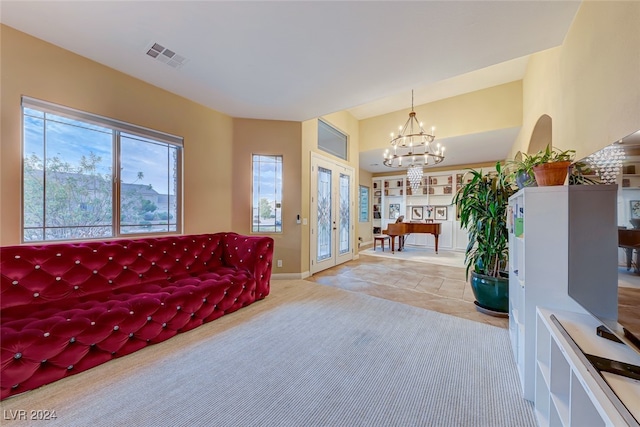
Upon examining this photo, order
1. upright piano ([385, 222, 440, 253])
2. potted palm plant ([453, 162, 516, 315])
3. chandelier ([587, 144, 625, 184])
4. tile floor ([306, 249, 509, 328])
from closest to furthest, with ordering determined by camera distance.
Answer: chandelier ([587, 144, 625, 184])
potted palm plant ([453, 162, 516, 315])
tile floor ([306, 249, 509, 328])
upright piano ([385, 222, 440, 253])

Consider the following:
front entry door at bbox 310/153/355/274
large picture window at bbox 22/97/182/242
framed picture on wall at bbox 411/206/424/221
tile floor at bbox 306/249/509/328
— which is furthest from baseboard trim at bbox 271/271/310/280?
framed picture on wall at bbox 411/206/424/221

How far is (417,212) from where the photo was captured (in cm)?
805

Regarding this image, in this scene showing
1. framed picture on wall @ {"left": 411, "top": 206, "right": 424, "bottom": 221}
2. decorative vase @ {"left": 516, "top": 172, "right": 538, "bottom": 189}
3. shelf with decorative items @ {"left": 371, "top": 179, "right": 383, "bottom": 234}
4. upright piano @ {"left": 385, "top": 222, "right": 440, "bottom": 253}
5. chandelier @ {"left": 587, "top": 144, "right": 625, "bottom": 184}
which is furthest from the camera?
shelf with decorative items @ {"left": 371, "top": 179, "right": 383, "bottom": 234}

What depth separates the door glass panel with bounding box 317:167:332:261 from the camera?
15.7 feet

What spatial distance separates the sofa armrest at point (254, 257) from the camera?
306 cm

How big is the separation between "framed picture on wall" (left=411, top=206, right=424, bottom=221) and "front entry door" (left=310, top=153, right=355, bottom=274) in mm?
3267

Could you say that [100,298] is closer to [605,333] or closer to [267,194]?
[267,194]

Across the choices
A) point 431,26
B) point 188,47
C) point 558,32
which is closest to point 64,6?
point 188,47

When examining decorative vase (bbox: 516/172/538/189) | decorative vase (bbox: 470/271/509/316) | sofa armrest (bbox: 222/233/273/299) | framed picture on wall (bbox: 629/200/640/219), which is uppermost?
Answer: decorative vase (bbox: 516/172/538/189)

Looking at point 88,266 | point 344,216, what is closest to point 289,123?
point 344,216

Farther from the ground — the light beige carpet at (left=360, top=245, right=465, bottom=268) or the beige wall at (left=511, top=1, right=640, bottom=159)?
the beige wall at (left=511, top=1, right=640, bottom=159)

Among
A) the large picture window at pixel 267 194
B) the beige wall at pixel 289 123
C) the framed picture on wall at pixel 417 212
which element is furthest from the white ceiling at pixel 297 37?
the framed picture on wall at pixel 417 212

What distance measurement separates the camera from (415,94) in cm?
Result: 475

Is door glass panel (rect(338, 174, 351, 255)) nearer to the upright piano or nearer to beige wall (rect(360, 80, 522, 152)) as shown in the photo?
beige wall (rect(360, 80, 522, 152))
